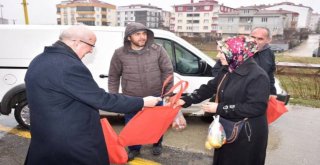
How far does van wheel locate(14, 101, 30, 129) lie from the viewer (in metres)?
4.97

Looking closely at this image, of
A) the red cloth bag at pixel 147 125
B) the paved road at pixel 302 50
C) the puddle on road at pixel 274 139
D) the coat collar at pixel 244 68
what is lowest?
the paved road at pixel 302 50

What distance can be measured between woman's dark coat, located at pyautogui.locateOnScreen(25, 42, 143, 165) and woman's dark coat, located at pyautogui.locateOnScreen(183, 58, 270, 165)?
978 millimetres

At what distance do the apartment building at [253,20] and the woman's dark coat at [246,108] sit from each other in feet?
201

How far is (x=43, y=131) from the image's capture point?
6.93ft

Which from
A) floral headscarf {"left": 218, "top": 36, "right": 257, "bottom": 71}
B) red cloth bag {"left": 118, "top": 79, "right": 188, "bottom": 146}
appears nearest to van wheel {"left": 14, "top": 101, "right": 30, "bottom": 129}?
red cloth bag {"left": 118, "top": 79, "right": 188, "bottom": 146}

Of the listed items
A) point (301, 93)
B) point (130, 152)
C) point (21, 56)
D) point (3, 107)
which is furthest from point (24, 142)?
point (301, 93)

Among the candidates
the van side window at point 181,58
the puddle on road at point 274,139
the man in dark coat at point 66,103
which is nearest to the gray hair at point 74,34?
the man in dark coat at point 66,103

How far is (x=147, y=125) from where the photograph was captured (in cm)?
278

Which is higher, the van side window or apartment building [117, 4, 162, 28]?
apartment building [117, 4, 162, 28]

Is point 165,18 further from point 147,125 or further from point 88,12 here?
point 147,125

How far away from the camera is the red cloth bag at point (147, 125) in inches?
108

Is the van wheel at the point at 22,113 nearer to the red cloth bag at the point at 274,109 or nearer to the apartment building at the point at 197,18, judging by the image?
the red cloth bag at the point at 274,109

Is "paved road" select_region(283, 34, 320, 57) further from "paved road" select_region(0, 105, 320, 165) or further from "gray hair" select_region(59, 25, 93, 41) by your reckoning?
"gray hair" select_region(59, 25, 93, 41)

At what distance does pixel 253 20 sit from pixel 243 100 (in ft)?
221
